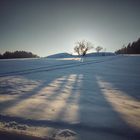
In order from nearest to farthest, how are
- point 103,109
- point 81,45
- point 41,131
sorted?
point 41,131 → point 103,109 → point 81,45

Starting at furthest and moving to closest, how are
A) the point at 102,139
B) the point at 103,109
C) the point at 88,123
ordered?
the point at 103,109 → the point at 88,123 → the point at 102,139

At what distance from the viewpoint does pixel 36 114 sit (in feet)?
9.95

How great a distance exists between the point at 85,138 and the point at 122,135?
0.51 metres

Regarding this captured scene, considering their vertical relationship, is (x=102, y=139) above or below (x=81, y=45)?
below

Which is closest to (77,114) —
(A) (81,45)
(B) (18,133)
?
(B) (18,133)

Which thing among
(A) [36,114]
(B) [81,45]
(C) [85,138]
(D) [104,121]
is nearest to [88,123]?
(D) [104,121]

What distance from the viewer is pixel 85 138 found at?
223 cm

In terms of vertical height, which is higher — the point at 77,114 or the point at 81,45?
Answer: the point at 81,45

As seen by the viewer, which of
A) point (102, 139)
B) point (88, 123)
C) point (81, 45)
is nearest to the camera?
point (102, 139)

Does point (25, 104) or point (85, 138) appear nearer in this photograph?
point (85, 138)

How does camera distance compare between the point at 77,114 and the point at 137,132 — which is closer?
the point at 137,132

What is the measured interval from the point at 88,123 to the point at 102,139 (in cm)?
48

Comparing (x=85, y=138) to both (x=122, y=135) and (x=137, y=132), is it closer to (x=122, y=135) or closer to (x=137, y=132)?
(x=122, y=135)

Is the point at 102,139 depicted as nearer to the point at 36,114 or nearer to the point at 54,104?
the point at 36,114
